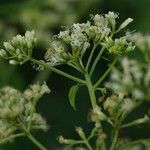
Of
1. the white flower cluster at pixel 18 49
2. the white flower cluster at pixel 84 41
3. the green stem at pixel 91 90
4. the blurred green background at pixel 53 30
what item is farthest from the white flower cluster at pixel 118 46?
the blurred green background at pixel 53 30

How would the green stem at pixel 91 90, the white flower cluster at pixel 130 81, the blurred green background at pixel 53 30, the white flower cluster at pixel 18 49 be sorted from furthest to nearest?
the blurred green background at pixel 53 30
the white flower cluster at pixel 18 49
the green stem at pixel 91 90
the white flower cluster at pixel 130 81

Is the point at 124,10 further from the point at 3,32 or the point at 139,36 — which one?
the point at 139,36

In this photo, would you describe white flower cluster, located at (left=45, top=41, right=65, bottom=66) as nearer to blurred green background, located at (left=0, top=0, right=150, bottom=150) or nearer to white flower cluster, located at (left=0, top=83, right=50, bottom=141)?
white flower cluster, located at (left=0, top=83, right=50, bottom=141)

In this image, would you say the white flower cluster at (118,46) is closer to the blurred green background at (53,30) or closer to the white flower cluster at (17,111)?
the white flower cluster at (17,111)

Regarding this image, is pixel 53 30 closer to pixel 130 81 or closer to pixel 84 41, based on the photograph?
pixel 84 41

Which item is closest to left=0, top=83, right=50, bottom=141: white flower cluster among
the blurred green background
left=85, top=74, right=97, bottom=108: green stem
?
left=85, top=74, right=97, bottom=108: green stem

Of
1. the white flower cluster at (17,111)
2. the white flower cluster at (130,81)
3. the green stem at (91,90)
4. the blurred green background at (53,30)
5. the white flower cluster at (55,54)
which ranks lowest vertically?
the white flower cluster at (130,81)
